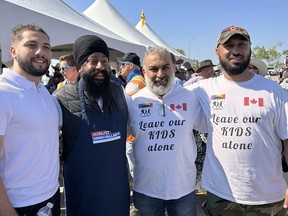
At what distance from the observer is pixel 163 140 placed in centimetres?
213

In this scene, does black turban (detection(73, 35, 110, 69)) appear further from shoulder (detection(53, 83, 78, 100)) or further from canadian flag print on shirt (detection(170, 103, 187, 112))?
canadian flag print on shirt (detection(170, 103, 187, 112))

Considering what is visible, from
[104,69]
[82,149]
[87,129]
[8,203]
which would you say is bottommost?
[8,203]

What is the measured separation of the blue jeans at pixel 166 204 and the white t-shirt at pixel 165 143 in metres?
0.06

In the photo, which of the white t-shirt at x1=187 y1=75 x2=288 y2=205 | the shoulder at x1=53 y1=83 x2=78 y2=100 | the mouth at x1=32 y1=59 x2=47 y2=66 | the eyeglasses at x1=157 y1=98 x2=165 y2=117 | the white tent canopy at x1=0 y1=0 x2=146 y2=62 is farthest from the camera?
the white tent canopy at x1=0 y1=0 x2=146 y2=62

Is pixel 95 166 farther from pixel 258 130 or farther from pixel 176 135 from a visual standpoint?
pixel 258 130

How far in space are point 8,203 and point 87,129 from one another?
644 mm

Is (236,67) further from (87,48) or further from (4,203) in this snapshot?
(4,203)

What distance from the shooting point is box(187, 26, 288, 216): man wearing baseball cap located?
A: 1.94 metres

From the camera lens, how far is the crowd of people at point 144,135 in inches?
67.1

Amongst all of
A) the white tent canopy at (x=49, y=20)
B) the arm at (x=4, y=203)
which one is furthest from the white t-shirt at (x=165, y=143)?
the white tent canopy at (x=49, y=20)

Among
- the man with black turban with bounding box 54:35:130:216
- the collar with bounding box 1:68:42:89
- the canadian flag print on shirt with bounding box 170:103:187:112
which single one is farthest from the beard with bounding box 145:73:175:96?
the collar with bounding box 1:68:42:89

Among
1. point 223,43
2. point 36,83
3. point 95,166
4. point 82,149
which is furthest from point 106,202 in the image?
point 223,43

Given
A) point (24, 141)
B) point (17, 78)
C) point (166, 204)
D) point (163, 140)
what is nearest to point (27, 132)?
point (24, 141)

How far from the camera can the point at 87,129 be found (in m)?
1.95
